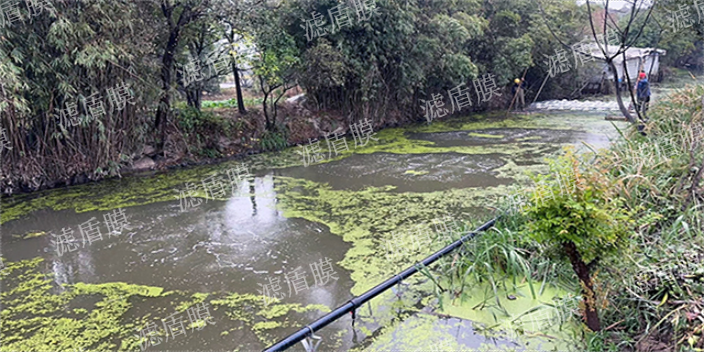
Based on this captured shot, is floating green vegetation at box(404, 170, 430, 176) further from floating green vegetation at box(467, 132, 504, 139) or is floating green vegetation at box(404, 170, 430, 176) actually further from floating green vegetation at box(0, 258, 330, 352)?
floating green vegetation at box(0, 258, 330, 352)

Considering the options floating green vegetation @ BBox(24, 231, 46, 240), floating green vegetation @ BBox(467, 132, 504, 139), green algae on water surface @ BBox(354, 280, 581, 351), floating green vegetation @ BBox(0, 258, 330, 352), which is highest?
floating green vegetation @ BBox(467, 132, 504, 139)

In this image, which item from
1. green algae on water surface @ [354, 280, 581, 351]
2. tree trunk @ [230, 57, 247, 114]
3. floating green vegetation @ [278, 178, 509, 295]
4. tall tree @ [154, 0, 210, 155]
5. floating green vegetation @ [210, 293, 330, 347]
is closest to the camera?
green algae on water surface @ [354, 280, 581, 351]

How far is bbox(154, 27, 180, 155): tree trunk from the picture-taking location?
5.87 meters

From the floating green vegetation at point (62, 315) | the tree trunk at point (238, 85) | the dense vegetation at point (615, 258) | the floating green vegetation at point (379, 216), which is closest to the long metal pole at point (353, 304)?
the dense vegetation at point (615, 258)

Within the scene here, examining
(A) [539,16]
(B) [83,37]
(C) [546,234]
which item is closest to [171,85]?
(B) [83,37]

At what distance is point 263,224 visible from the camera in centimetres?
408

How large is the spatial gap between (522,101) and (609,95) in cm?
432

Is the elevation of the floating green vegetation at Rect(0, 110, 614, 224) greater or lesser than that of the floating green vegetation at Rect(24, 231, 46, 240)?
greater

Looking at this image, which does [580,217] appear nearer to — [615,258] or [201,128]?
[615,258]

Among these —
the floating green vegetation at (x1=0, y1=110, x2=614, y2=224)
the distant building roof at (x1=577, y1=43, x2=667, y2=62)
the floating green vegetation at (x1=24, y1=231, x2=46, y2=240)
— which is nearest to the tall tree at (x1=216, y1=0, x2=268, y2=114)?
the floating green vegetation at (x1=0, y1=110, x2=614, y2=224)

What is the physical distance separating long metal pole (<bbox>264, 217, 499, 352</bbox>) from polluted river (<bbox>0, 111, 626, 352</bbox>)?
180 mm

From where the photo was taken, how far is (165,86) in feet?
19.7

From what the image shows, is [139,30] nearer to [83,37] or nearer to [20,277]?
[83,37]

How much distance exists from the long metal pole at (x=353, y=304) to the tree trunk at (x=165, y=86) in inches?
185
